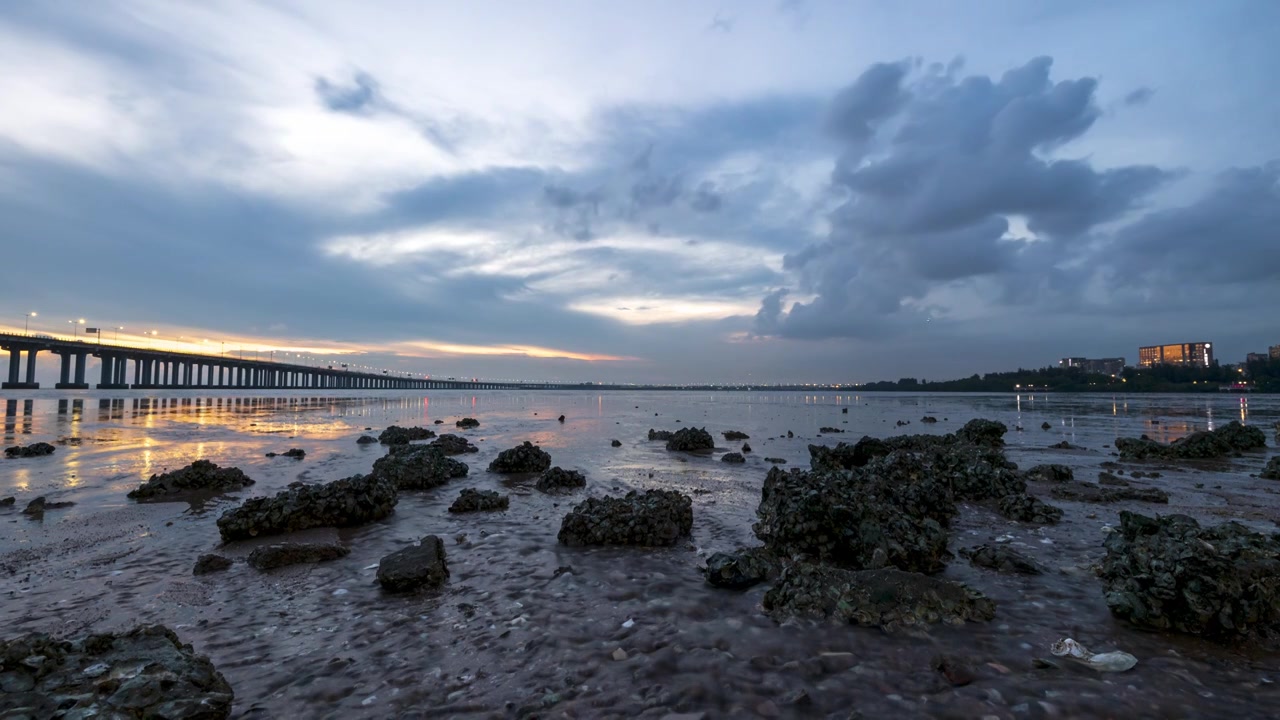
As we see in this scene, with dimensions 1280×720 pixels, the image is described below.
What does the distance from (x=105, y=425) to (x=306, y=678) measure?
4084 centimetres

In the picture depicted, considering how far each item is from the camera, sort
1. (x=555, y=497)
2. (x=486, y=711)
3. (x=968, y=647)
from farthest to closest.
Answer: (x=555, y=497) < (x=968, y=647) < (x=486, y=711)

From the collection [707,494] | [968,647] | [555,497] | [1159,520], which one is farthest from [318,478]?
[1159,520]

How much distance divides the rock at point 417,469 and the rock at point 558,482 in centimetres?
318

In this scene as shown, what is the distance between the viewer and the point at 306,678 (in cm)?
502

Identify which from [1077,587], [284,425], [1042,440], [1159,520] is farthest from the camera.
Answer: [284,425]

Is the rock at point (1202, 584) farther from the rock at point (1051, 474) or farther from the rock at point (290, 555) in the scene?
the rock at point (290, 555)

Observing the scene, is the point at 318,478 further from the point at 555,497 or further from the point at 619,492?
the point at 619,492

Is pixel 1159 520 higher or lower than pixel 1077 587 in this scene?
higher

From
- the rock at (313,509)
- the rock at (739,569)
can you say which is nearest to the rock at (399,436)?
the rock at (313,509)

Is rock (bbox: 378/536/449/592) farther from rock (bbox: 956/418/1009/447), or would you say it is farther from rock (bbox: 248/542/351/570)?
rock (bbox: 956/418/1009/447)

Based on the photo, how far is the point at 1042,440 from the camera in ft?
99.7

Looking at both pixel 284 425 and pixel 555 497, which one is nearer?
pixel 555 497

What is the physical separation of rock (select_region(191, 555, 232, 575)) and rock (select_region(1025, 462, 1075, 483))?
21157mm

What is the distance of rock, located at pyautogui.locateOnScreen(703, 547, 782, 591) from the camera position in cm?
754
